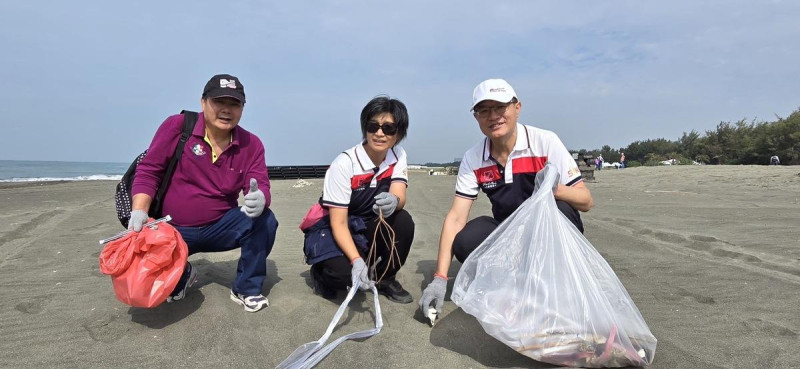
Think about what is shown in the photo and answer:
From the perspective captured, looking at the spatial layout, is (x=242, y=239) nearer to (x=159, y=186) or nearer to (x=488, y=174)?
(x=159, y=186)

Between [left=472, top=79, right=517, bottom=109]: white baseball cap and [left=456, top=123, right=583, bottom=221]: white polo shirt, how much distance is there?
36 cm

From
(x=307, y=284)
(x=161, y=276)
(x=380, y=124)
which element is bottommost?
(x=307, y=284)

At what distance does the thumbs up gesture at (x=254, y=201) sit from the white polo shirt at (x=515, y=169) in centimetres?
125

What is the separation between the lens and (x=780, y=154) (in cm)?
1906

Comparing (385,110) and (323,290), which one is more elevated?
(385,110)

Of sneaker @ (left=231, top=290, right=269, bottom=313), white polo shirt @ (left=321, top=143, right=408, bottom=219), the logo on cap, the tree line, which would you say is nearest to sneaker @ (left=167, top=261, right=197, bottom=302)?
sneaker @ (left=231, top=290, right=269, bottom=313)

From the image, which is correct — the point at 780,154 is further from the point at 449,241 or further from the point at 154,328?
the point at 154,328

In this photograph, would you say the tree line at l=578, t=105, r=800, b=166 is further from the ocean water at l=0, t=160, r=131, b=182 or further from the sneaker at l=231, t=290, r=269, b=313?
the ocean water at l=0, t=160, r=131, b=182

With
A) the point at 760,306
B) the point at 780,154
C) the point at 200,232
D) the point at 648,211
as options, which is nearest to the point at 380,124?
the point at 200,232

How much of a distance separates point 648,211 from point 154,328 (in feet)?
20.2

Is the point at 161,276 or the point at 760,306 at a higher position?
the point at 161,276

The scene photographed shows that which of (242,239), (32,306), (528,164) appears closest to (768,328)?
(528,164)

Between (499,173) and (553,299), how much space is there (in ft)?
3.67

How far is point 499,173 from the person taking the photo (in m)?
2.86
